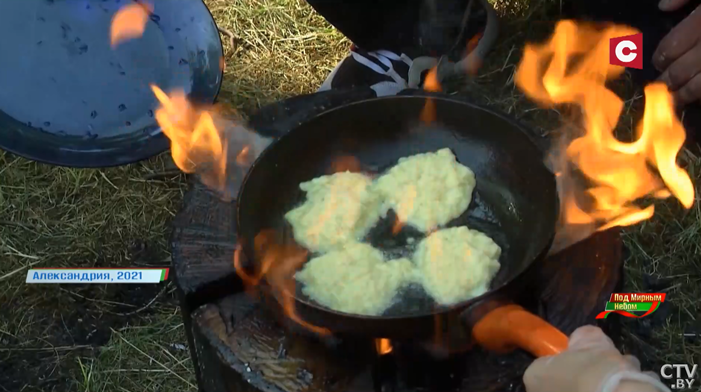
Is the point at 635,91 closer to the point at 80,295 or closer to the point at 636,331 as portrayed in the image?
the point at 636,331

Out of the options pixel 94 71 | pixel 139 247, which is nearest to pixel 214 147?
pixel 94 71

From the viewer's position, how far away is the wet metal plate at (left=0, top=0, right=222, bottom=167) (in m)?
2.38

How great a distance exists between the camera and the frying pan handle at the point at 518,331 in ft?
4.24

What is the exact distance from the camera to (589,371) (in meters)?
1.10

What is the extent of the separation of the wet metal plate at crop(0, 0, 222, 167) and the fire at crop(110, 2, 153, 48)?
19 mm

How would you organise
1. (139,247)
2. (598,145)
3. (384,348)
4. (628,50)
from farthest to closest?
(628,50) < (139,247) < (598,145) < (384,348)

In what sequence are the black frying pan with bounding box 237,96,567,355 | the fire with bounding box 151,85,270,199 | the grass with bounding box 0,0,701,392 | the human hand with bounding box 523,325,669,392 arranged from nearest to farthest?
1. the human hand with bounding box 523,325,669,392
2. the black frying pan with bounding box 237,96,567,355
3. the fire with bounding box 151,85,270,199
4. the grass with bounding box 0,0,701,392

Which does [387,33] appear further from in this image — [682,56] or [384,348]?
[384,348]

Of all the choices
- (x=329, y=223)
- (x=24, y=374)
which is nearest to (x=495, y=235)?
(x=329, y=223)

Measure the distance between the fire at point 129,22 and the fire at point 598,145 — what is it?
5.23 ft

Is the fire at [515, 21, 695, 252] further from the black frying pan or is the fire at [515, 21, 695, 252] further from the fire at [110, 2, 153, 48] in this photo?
the fire at [110, 2, 153, 48]

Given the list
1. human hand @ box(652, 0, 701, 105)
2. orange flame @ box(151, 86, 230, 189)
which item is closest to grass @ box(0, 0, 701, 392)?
human hand @ box(652, 0, 701, 105)

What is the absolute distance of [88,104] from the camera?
95.9 inches

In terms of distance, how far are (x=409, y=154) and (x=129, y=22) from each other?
125 centimetres
